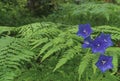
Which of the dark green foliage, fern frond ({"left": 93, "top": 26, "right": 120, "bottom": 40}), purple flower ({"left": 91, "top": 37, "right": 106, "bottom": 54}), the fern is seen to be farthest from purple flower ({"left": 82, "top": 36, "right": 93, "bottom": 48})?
the dark green foliage

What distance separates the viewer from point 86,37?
7.37 feet

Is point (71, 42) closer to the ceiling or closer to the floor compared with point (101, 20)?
closer to the ceiling

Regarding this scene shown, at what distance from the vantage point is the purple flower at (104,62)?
7.01ft

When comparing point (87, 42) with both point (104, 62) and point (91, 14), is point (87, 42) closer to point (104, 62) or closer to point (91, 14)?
point (104, 62)

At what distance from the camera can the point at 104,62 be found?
7.00 ft

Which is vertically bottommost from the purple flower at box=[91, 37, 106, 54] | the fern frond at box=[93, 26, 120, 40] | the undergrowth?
the undergrowth

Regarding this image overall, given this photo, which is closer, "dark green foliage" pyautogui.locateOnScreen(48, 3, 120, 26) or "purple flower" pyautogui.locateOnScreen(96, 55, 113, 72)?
"purple flower" pyautogui.locateOnScreen(96, 55, 113, 72)

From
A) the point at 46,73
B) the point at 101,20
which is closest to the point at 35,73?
the point at 46,73

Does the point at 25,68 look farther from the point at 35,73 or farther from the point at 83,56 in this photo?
the point at 83,56

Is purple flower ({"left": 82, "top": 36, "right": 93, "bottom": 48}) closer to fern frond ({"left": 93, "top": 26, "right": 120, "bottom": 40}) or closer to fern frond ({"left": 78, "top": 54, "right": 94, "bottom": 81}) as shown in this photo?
fern frond ({"left": 78, "top": 54, "right": 94, "bottom": 81})

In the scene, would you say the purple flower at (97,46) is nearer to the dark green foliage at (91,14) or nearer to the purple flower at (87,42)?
the purple flower at (87,42)

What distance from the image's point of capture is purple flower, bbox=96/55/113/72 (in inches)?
84.1

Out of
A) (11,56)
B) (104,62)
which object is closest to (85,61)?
(104,62)

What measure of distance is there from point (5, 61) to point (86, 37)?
0.53 metres
